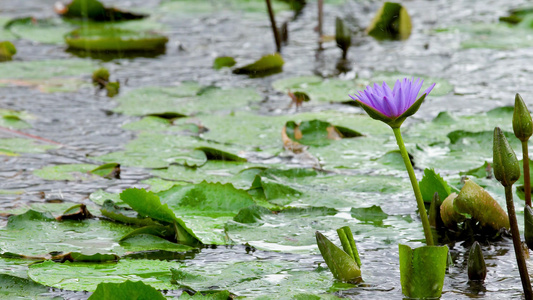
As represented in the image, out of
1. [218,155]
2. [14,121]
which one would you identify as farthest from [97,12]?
[218,155]

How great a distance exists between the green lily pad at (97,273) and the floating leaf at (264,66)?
234 centimetres

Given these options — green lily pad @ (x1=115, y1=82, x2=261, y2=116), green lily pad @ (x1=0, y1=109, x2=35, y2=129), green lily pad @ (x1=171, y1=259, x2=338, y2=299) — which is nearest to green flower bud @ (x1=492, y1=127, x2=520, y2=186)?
green lily pad @ (x1=171, y1=259, x2=338, y2=299)

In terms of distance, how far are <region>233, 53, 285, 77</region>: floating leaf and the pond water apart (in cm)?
7

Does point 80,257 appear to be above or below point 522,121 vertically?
below

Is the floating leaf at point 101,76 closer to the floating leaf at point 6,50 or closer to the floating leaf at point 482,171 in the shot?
the floating leaf at point 6,50

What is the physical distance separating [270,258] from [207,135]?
3.84 ft

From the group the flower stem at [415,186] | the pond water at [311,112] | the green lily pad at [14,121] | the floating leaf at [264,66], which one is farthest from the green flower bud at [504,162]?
the floating leaf at [264,66]

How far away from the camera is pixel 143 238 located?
1801mm

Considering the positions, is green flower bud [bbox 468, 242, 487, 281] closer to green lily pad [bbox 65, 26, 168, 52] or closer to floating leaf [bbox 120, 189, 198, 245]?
floating leaf [bbox 120, 189, 198, 245]

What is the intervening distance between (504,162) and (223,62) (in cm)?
286

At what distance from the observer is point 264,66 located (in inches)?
154

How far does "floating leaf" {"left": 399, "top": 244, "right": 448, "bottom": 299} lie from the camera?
1.38 metres

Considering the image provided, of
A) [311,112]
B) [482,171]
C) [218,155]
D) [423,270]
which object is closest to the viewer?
[423,270]

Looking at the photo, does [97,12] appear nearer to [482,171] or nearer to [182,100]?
[182,100]
